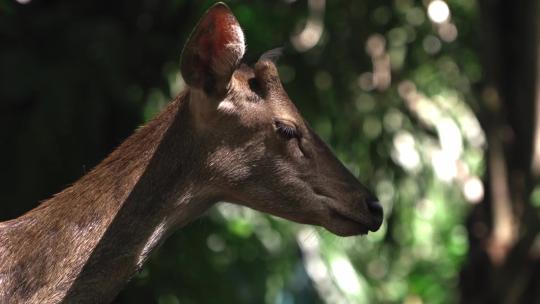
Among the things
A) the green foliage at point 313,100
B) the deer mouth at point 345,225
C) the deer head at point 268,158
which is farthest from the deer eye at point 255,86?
the green foliage at point 313,100

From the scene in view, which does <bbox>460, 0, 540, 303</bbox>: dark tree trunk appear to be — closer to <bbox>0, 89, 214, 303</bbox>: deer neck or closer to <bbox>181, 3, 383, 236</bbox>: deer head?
<bbox>181, 3, 383, 236</bbox>: deer head

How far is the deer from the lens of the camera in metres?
4.83

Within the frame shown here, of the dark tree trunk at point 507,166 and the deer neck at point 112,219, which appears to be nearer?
the deer neck at point 112,219

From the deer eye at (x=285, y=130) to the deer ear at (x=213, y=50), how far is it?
312 mm

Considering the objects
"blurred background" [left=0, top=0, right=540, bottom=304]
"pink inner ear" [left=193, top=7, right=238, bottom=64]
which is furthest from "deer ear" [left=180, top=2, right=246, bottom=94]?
"blurred background" [left=0, top=0, right=540, bottom=304]

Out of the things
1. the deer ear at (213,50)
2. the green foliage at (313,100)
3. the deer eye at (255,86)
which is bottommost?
the green foliage at (313,100)

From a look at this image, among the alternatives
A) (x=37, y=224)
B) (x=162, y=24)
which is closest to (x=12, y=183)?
(x=162, y=24)

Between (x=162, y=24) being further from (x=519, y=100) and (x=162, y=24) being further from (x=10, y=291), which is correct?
(x=10, y=291)

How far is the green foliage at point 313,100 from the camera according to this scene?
806 cm

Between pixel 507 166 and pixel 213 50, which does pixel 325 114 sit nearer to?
pixel 507 166

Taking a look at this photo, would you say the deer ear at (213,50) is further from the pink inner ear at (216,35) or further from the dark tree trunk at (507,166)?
the dark tree trunk at (507,166)

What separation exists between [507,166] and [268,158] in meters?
4.20

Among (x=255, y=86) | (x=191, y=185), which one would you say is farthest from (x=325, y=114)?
(x=191, y=185)

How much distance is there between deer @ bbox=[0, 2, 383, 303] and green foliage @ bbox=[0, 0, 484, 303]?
2.65 m
